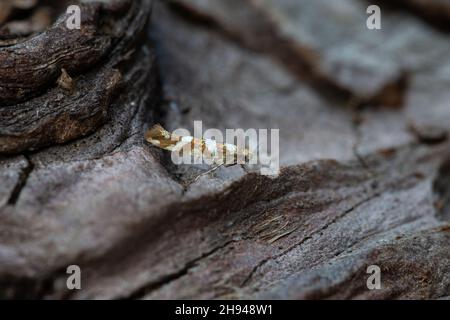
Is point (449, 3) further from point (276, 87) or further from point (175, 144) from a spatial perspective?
point (175, 144)

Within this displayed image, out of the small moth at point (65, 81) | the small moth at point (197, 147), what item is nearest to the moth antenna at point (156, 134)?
the small moth at point (197, 147)

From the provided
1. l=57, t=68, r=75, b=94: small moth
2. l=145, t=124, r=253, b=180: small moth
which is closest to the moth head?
l=145, t=124, r=253, b=180: small moth

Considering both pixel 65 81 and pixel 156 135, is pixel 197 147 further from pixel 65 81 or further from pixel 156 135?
pixel 65 81

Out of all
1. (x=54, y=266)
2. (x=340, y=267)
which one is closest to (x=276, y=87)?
(x=340, y=267)

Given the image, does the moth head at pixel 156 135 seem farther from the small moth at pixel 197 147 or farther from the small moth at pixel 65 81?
the small moth at pixel 65 81

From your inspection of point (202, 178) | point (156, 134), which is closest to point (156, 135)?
point (156, 134)
